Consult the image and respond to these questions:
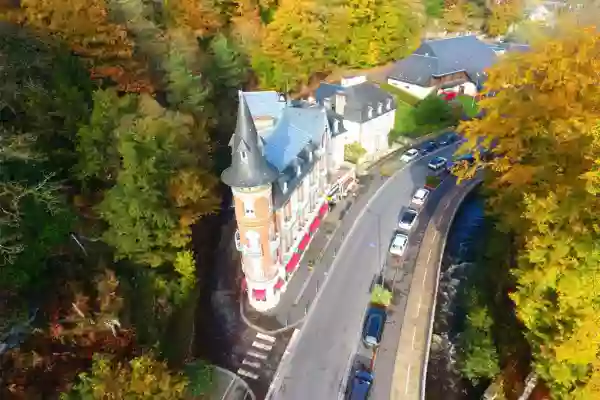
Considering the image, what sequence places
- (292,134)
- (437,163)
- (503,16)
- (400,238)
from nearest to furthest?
(292,134)
(400,238)
(437,163)
(503,16)

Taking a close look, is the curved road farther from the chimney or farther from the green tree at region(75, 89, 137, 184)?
the green tree at region(75, 89, 137, 184)

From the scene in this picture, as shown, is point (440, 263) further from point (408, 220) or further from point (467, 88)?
point (467, 88)

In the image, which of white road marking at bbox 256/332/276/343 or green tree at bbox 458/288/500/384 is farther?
white road marking at bbox 256/332/276/343

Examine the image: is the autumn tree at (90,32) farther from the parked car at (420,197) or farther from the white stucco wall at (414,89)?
the white stucco wall at (414,89)

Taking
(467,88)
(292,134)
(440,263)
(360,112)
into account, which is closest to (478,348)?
(440,263)

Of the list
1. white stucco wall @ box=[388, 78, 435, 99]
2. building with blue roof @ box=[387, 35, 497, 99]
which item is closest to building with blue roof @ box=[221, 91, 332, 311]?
white stucco wall @ box=[388, 78, 435, 99]

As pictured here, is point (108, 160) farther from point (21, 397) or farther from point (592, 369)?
point (592, 369)

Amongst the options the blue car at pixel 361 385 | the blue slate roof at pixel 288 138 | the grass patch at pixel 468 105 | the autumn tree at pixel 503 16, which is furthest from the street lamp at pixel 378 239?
the autumn tree at pixel 503 16

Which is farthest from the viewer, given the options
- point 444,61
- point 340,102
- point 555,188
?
point 444,61
